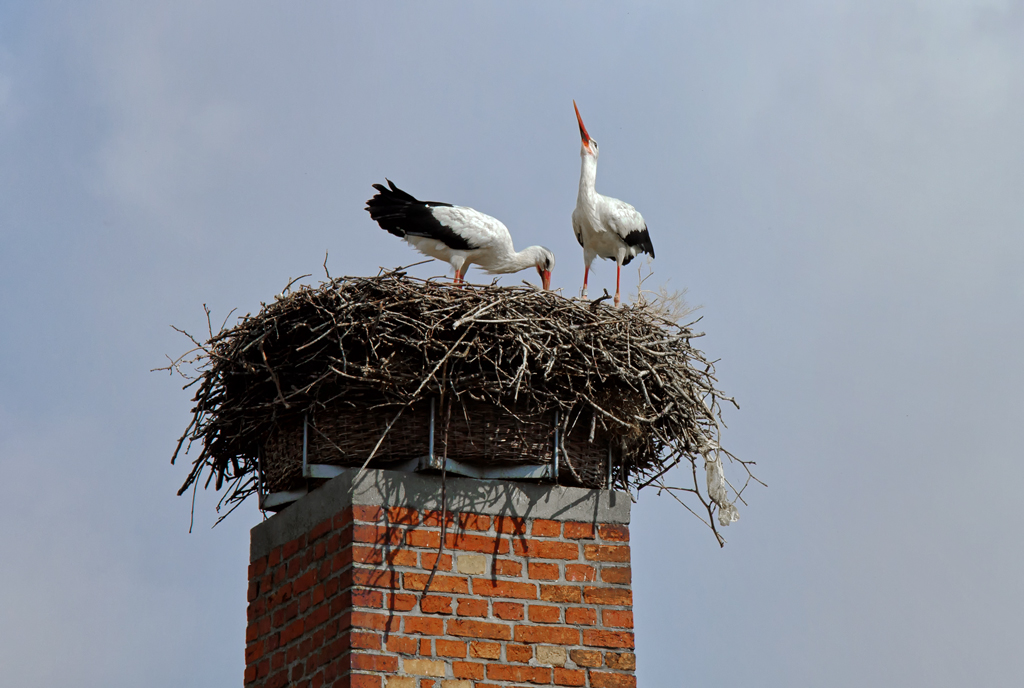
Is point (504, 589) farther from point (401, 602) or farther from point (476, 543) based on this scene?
point (401, 602)

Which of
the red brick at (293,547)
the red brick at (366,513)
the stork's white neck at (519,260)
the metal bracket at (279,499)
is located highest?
the stork's white neck at (519,260)

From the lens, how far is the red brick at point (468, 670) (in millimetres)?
5230

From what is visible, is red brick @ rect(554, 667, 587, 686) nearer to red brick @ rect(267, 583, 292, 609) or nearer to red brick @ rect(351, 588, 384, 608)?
red brick @ rect(351, 588, 384, 608)

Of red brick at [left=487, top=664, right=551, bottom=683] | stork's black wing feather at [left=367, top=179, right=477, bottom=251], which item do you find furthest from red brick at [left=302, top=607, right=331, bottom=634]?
stork's black wing feather at [left=367, top=179, right=477, bottom=251]

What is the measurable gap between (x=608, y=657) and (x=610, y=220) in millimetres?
4224

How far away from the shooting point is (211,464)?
6.39m

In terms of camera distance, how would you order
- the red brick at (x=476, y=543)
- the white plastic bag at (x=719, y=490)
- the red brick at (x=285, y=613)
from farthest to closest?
the white plastic bag at (x=719, y=490) → the red brick at (x=285, y=613) → the red brick at (x=476, y=543)

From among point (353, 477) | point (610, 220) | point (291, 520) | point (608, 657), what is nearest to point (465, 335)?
point (353, 477)

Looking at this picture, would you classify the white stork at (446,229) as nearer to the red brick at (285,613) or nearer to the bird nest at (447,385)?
the bird nest at (447,385)

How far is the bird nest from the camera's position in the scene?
5637 mm

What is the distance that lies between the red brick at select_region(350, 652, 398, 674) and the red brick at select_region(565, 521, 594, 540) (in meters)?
1.00

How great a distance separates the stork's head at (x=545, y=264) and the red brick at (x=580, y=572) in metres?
3.63

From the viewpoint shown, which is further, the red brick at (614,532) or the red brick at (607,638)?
the red brick at (614,532)

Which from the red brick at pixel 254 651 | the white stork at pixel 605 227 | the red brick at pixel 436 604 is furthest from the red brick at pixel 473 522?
Answer: the white stork at pixel 605 227
